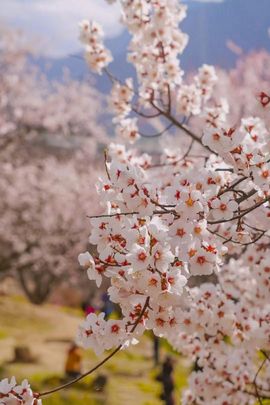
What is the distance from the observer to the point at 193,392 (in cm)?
559

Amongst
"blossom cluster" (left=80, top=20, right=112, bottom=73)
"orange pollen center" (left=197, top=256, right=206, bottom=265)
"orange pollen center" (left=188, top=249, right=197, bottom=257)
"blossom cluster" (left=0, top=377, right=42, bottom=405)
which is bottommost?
"blossom cluster" (left=0, top=377, right=42, bottom=405)

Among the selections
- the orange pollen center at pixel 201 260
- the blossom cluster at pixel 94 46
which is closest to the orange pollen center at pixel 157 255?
the orange pollen center at pixel 201 260

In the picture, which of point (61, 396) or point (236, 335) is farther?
point (61, 396)

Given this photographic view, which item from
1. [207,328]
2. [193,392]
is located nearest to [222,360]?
[193,392]

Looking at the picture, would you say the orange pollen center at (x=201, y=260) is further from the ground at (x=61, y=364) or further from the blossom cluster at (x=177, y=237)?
the ground at (x=61, y=364)

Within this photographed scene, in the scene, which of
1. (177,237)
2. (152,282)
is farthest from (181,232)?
(152,282)

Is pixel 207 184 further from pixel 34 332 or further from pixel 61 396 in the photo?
pixel 34 332

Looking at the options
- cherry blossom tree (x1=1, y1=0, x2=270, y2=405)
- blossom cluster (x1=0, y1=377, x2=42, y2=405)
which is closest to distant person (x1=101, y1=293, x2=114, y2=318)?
cherry blossom tree (x1=1, y1=0, x2=270, y2=405)

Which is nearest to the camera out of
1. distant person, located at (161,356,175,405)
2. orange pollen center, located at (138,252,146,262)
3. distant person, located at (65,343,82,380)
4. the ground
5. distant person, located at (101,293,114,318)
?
orange pollen center, located at (138,252,146,262)

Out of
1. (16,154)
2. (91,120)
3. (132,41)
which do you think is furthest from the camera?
(91,120)

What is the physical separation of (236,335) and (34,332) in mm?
13997

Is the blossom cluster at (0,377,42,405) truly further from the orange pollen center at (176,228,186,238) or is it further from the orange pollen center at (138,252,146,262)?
the orange pollen center at (176,228,186,238)

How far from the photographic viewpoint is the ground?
11332 mm

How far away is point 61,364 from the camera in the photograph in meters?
14.2
